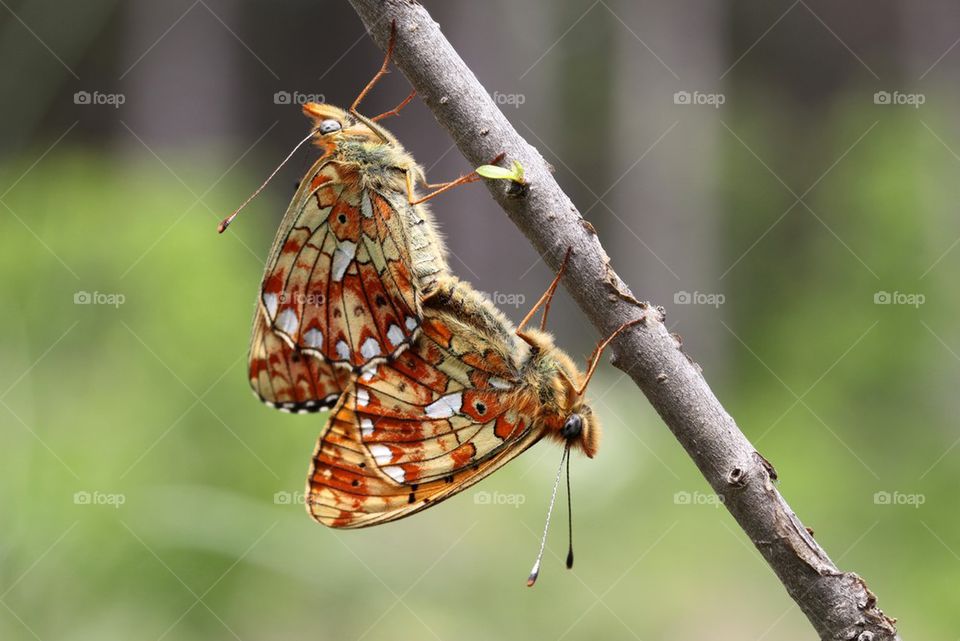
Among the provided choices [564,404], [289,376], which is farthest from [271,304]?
[564,404]

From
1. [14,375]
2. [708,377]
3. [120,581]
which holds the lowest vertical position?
[120,581]

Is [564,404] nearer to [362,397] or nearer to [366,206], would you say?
[362,397]

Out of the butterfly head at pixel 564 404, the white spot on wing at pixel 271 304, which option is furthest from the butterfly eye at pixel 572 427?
the white spot on wing at pixel 271 304

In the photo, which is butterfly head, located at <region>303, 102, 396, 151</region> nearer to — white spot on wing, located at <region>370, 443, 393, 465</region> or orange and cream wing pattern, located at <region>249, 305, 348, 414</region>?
orange and cream wing pattern, located at <region>249, 305, 348, 414</region>

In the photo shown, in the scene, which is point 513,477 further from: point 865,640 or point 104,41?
point 104,41

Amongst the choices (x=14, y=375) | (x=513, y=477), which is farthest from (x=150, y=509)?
(x=513, y=477)

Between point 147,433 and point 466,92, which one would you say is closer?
point 466,92

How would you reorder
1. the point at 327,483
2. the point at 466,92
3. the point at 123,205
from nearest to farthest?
1. the point at 466,92
2. the point at 327,483
3. the point at 123,205
